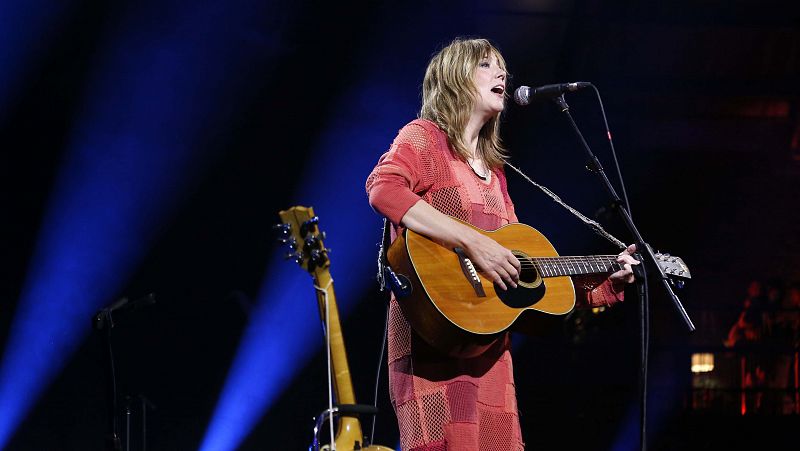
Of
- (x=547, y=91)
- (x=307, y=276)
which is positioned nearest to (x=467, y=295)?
(x=547, y=91)

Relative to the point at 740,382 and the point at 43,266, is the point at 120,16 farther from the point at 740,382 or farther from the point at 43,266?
the point at 740,382

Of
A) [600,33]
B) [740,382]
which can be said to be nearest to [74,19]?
[600,33]

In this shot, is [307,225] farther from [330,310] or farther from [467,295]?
[467,295]

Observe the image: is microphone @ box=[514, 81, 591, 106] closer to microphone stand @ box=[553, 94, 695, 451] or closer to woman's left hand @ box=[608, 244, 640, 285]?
microphone stand @ box=[553, 94, 695, 451]

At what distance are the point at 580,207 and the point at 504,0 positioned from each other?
194 cm

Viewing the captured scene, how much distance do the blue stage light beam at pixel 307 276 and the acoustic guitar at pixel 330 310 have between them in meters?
3.39

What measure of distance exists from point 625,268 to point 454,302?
32.3 inches

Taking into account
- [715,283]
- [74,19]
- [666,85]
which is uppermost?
[666,85]

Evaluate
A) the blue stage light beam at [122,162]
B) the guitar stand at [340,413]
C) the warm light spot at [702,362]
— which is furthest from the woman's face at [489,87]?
the warm light spot at [702,362]

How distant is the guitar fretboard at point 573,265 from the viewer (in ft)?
10.1

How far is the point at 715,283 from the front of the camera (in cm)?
808

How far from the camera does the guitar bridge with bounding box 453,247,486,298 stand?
283cm

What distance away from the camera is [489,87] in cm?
329

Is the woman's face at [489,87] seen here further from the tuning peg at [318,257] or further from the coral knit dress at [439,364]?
the tuning peg at [318,257]
